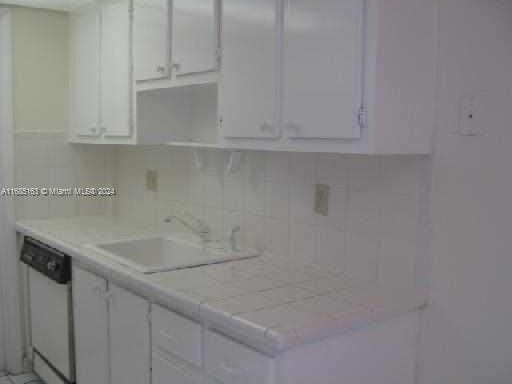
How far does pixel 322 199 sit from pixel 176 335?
2.58 feet

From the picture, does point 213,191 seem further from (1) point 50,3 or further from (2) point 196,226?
(1) point 50,3

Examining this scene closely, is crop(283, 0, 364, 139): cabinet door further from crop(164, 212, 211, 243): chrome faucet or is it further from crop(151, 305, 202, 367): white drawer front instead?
crop(164, 212, 211, 243): chrome faucet

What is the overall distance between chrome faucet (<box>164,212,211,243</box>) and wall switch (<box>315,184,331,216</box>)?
2.20ft

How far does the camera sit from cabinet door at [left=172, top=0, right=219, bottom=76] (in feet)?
7.10

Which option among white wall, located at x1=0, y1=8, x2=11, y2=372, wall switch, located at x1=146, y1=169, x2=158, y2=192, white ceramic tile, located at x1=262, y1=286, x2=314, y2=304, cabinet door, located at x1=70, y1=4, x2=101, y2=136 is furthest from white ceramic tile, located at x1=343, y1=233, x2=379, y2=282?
white wall, located at x1=0, y1=8, x2=11, y2=372

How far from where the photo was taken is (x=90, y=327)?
2545 millimetres


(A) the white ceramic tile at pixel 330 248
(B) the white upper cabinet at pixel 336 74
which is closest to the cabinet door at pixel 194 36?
(B) the white upper cabinet at pixel 336 74

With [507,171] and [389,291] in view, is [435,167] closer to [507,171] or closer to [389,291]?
[507,171]

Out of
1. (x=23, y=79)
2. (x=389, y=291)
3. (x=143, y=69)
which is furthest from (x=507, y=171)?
(x=23, y=79)

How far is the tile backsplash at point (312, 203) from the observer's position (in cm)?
192

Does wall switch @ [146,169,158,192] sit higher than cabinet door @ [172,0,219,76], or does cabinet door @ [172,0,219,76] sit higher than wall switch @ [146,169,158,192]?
cabinet door @ [172,0,219,76]

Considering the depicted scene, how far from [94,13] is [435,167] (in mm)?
2184

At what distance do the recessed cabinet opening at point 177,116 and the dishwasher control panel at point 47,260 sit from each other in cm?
74

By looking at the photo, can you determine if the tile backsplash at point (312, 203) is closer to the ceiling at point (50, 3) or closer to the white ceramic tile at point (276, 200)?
the white ceramic tile at point (276, 200)
